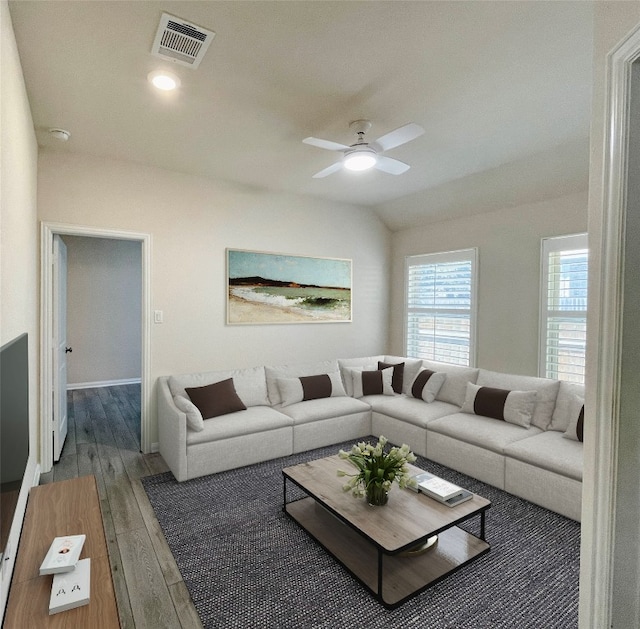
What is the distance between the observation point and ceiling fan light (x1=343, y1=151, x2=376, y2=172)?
8.92 ft

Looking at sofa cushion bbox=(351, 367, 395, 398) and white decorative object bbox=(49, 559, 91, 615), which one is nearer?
white decorative object bbox=(49, 559, 91, 615)

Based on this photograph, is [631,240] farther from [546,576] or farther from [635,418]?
[546,576]

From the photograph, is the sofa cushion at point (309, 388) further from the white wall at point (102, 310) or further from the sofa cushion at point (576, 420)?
the white wall at point (102, 310)

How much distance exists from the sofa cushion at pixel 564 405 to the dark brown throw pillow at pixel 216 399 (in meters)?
2.76

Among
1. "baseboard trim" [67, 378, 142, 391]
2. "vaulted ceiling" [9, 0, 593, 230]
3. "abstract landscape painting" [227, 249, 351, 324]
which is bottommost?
"baseboard trim" [67, 378, 142, 391]

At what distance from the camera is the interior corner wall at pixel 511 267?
381 centimetres

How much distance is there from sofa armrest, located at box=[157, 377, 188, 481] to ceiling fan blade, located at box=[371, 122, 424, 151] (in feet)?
8.33

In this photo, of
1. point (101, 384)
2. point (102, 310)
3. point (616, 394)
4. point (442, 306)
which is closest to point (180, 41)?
point (616, 394)

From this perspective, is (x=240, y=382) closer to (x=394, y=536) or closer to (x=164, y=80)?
(x=394, y=536)

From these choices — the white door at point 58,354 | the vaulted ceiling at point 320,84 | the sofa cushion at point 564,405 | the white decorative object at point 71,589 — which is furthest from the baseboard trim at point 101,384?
the sofa cushion at point 564,405

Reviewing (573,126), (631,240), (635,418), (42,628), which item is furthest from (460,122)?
(42,628)

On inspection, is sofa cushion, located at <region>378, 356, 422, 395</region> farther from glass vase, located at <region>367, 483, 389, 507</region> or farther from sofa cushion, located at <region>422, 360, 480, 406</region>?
glass vase, located at <region>367, 483, 389, 507</region>

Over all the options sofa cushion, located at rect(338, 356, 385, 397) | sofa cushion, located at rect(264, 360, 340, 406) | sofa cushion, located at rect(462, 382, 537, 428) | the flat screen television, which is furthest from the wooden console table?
sofa cushion, located at rect(462, 382, 537, 428)

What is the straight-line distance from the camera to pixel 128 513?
274 cm
